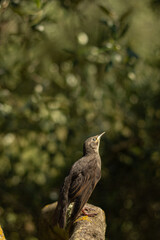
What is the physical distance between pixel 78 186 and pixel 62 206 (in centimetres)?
20

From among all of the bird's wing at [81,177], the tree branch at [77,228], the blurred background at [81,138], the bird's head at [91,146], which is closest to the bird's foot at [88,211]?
the tree branch at [77,228]

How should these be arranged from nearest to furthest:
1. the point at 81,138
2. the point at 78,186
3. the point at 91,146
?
1. the point at 78,186
2. the point at 91,146
3. the point at 81,138

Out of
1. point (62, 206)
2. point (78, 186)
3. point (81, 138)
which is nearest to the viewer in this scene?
point (62, 206)

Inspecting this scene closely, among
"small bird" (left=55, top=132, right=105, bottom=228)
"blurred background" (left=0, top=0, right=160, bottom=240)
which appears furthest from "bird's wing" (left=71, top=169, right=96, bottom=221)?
"blurred background" (left=0, top=0, right=160, bottom=240)

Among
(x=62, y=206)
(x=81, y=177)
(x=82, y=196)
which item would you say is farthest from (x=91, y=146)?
(x=62, y=206)

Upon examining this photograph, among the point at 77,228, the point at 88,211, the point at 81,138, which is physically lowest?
the point at 81,138

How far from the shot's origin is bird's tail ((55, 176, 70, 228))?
8.74ft

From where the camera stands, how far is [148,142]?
4.72 metres

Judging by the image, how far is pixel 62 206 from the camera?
275 centimetres

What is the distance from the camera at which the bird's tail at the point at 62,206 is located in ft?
8.74

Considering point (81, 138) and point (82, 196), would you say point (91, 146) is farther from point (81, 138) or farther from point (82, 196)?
point (81, 138)

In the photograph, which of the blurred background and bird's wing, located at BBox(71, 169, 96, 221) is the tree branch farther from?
the blurred background

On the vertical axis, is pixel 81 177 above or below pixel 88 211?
above

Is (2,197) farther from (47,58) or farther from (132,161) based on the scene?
(47,58)
